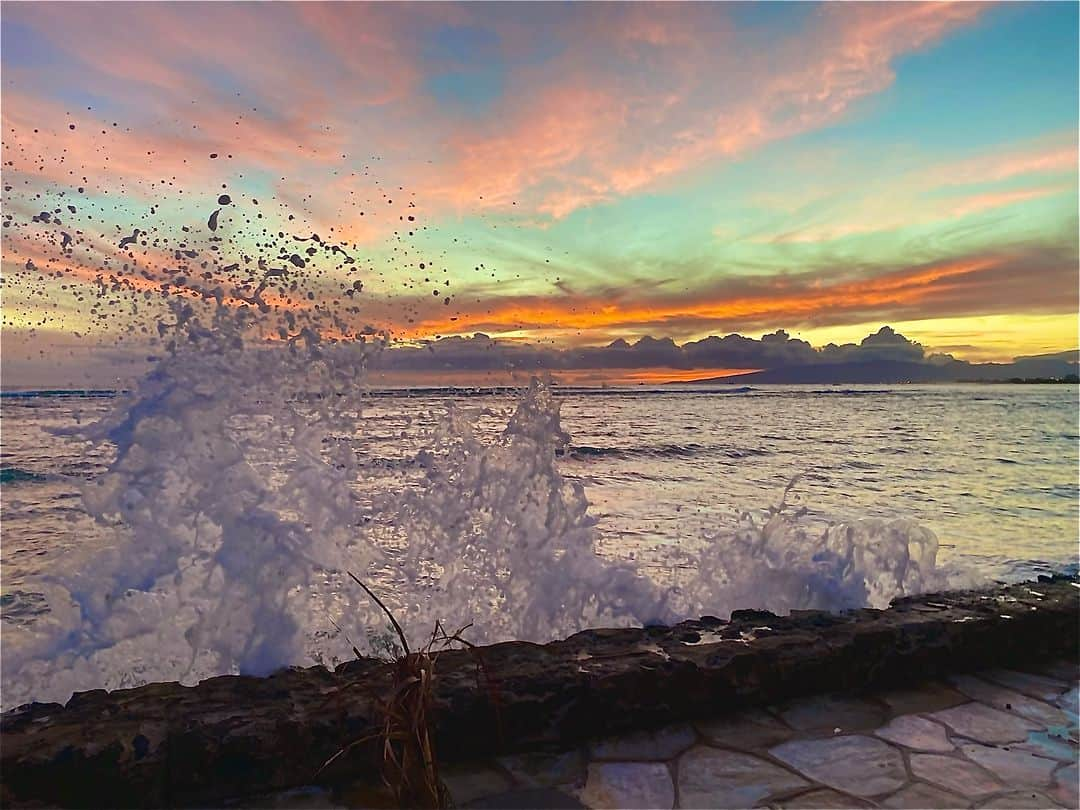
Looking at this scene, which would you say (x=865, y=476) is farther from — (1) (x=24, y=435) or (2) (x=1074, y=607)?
(1) (x=24, y=435)

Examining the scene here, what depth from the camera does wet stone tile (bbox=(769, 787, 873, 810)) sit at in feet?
7.14

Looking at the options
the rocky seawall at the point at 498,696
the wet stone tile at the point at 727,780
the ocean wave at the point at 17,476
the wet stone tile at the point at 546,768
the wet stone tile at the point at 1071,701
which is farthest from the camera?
the ocean wave at the point at 17,476

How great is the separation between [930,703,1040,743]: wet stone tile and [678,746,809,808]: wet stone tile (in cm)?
90

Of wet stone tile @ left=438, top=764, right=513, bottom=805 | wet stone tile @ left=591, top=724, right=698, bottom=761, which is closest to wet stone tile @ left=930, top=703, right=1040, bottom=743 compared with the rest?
wet stone tile @ left=591, top=724, right=698, bottom=761

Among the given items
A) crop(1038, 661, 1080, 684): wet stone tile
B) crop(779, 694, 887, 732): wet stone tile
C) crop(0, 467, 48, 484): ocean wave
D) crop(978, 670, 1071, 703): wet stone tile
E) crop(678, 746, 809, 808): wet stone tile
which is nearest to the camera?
crop(678, 746, 809, 808): wet stone tile

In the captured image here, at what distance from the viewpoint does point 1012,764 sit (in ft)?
8.09

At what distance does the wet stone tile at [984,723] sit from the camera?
8.82 ft

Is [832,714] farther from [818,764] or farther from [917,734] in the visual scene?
[818,764]

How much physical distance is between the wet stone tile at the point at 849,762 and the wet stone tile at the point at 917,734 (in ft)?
0.29

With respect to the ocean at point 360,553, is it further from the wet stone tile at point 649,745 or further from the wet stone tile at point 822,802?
the wet stone tile at point 822,802

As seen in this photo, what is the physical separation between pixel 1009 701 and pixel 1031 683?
320mm

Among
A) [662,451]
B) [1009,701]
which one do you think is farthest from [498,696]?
[662,451]

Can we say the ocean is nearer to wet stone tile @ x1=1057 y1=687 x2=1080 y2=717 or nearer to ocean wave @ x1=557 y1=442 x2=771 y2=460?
wet stone tile @ x1=1057 y1=687 x2=1080 y2=717

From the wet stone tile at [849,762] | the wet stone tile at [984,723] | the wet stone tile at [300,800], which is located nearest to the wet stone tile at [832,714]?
the wet stone tile at [849,762]
